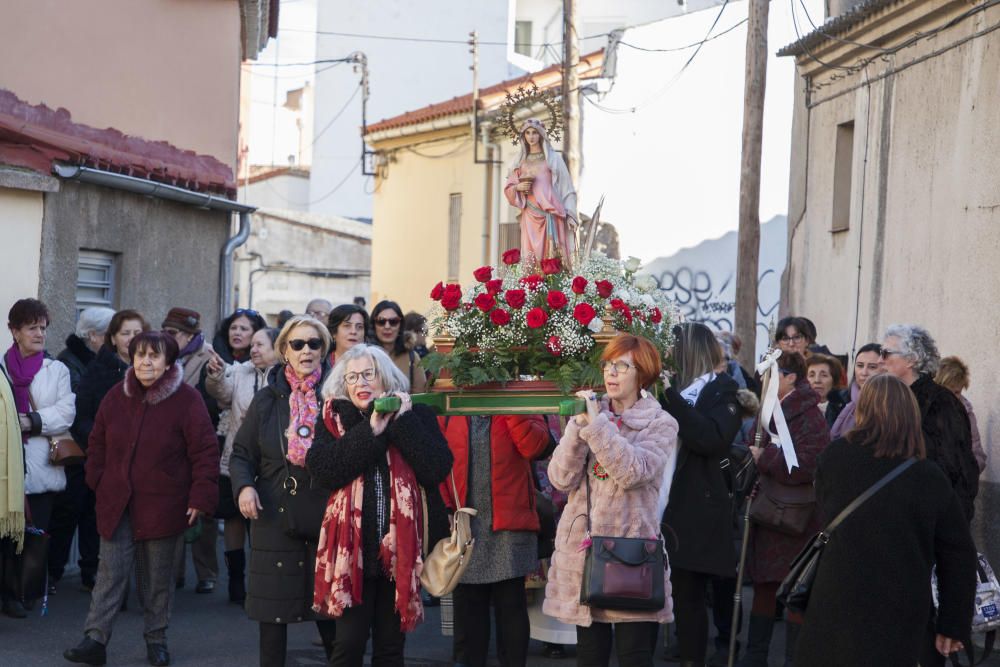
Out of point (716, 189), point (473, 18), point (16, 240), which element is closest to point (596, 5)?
point (473, 18)

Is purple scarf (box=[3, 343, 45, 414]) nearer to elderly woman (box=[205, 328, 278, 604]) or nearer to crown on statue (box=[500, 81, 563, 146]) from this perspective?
elderly woman (box=[205, 328, 278, 604])

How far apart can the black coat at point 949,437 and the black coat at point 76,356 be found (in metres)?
5.90

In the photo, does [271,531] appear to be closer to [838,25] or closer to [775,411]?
[775,411]

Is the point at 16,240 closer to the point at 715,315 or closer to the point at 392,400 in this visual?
the point at 392,400

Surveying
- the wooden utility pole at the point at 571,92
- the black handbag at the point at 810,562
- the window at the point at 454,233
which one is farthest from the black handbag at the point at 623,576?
the window at the point at 454,233

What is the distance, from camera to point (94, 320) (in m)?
10.4

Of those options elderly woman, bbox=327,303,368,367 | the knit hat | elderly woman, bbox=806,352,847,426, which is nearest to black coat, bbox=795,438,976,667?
elderly woman, bbox=327,303,368,367

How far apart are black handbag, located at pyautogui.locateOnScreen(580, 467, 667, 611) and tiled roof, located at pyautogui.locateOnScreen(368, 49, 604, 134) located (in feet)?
62.3

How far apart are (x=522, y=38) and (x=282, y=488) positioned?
123 ft

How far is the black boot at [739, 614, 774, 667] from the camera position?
8117mm

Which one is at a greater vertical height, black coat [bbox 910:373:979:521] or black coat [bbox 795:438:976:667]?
black coat [bbox 910:373:979:521]

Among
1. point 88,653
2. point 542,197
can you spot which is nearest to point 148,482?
point 88,653

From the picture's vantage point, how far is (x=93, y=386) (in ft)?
32.3

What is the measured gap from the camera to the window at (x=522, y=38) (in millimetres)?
42781
